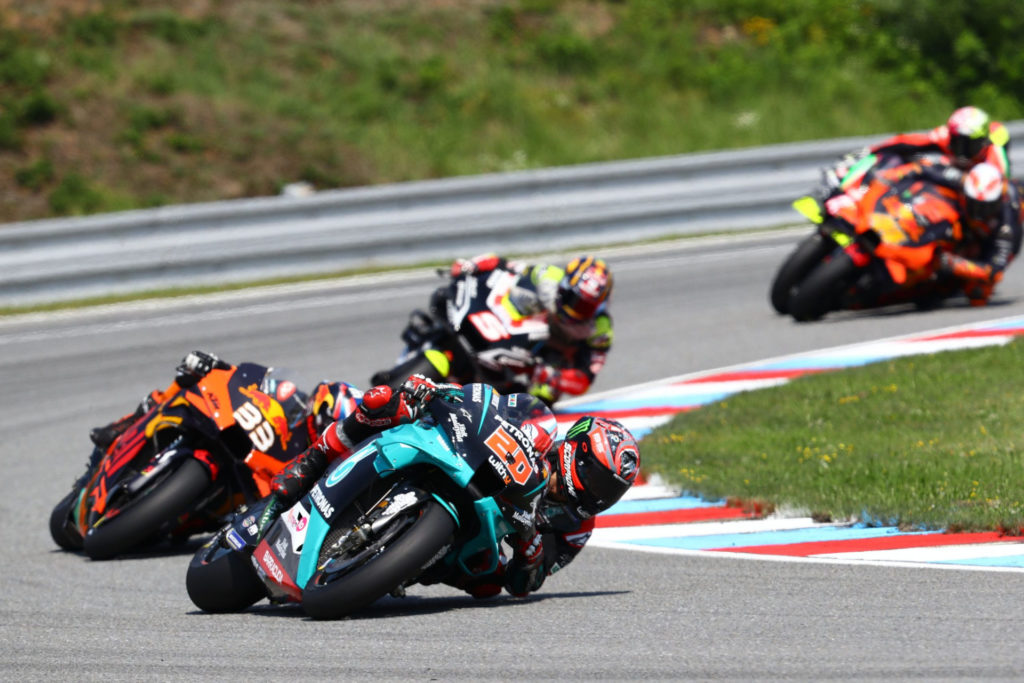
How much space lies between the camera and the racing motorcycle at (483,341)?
10.9 m

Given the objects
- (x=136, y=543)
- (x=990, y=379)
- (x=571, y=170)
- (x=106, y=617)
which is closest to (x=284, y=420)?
(x=136, y=543)

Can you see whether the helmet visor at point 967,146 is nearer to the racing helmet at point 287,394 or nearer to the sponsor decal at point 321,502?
the racing helmet at point 287,394

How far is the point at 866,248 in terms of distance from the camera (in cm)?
1377

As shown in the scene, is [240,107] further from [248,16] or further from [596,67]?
[596,67]

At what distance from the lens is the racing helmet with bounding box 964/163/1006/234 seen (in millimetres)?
13555

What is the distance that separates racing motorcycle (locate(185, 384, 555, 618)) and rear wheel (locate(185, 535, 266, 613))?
0.45 ft

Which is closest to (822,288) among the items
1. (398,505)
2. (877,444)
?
(877,444)

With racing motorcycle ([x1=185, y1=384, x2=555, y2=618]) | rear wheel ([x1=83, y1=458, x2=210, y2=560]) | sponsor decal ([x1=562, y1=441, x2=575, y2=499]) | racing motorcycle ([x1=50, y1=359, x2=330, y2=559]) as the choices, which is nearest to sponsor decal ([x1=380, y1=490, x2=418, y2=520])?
racing motorcycle ([x1=185, y1=384, x2=555, y2=618])

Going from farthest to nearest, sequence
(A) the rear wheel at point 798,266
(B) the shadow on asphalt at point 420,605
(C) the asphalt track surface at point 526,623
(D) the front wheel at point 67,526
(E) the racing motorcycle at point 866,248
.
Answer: (A) the rear wheel at point 798,266, (E) the racing motorcycle at point 866,248, (D) the front wheel at point 67,526, (B) the shadow on asphalt at point 420,605, (C) the asphalt track surface at point 526,623

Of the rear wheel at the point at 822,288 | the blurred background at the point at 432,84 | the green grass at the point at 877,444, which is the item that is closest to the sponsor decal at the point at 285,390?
the green grass at the point at 877,444

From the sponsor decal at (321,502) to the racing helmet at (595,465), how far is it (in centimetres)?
96

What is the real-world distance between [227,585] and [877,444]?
169 inches

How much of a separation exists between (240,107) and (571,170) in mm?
5569

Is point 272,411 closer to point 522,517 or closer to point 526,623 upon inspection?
point 522,517
